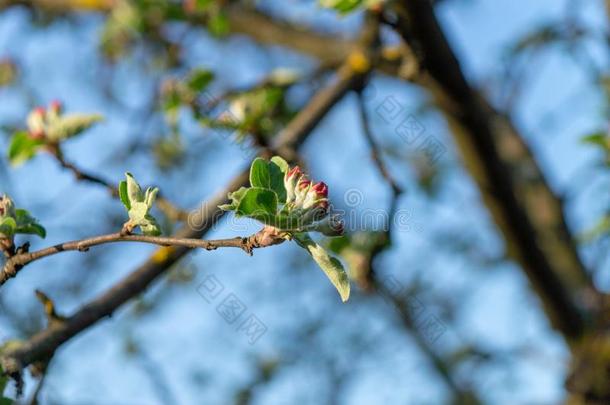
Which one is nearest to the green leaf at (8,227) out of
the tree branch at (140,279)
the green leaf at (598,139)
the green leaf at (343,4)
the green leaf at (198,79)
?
the tree branch at (140,279)

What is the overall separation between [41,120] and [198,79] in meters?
0.52

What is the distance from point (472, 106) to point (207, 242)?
1800mm

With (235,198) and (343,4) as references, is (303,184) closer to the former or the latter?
(235,198)

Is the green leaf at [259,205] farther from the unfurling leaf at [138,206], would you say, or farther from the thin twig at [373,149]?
the thin twig at [373,149]

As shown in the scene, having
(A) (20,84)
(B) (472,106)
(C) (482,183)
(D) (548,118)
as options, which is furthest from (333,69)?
(A) (20,84)

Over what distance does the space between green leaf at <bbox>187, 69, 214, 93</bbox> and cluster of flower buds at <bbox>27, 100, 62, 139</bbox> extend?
0.46m

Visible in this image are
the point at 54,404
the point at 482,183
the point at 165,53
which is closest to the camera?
the point at 54,404

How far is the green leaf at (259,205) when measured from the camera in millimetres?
1043

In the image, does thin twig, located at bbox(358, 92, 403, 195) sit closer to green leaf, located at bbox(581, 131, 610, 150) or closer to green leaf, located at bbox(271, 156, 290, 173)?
Result: green leaf, located at bbox(581, 131, 610, 150)

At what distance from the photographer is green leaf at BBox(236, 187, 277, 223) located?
3.42 feet

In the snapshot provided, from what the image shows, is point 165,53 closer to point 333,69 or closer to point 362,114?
point 333,69

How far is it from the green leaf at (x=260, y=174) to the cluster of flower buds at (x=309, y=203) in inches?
1.5

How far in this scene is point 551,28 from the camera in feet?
11.9

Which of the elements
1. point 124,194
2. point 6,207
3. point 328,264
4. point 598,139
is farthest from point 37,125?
point 598,139
